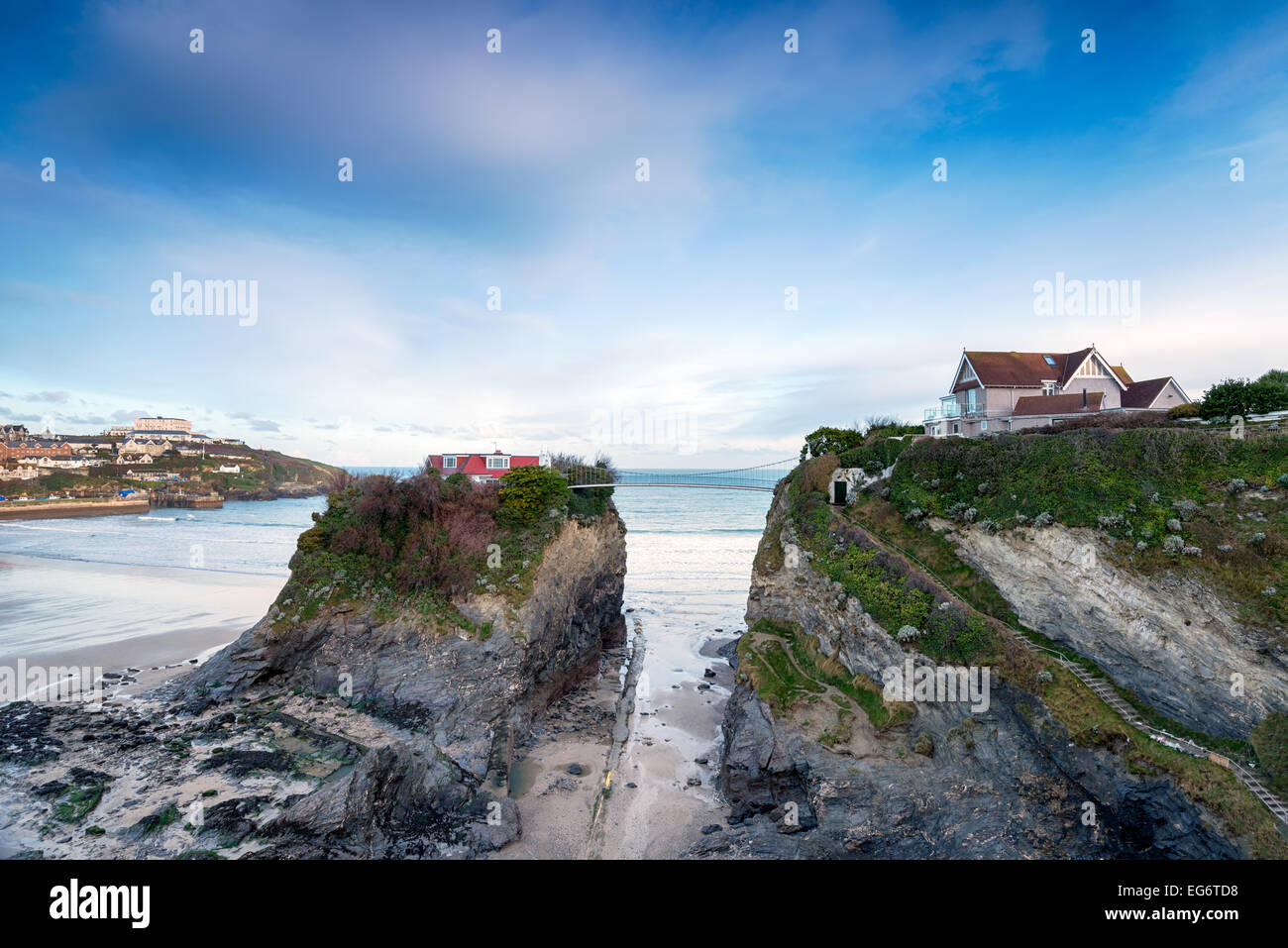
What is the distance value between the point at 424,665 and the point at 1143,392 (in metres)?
42.9

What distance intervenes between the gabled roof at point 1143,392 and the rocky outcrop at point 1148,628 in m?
18.3

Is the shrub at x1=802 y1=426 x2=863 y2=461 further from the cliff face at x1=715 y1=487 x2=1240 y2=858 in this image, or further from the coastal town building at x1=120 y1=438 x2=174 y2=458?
the coastal town building at x1=120 y1=438 x2=174 y2=458

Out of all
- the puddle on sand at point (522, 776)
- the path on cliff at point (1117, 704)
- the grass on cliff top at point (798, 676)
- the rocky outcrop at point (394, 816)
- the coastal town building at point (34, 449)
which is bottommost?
the puddle on sand at point (522, 776)

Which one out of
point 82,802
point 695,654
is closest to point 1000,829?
point 695,654

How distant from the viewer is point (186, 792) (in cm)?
1903

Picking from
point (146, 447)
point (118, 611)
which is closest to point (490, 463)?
point (118, 611)

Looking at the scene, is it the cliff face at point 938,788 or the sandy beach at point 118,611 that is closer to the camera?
the cliff face at point 938,788

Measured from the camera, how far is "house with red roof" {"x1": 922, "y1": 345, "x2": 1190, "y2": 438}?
3250cm

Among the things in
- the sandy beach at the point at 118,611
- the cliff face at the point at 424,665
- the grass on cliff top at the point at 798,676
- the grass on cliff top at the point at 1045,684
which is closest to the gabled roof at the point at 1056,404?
the grass on cliff top at the point at 1045,684

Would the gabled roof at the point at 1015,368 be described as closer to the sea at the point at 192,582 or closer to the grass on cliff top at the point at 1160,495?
the grass on cliff top at the point at 1160,495

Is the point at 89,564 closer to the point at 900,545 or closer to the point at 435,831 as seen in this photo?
the point at 435,831

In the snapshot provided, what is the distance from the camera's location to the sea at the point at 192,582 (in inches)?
1380

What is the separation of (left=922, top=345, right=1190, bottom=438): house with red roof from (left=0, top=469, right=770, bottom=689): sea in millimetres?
23856

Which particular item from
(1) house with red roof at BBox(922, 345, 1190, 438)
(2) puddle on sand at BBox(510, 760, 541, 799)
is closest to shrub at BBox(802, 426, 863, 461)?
(1) house with red roof at BBox(922, 345, 1190, 438)
